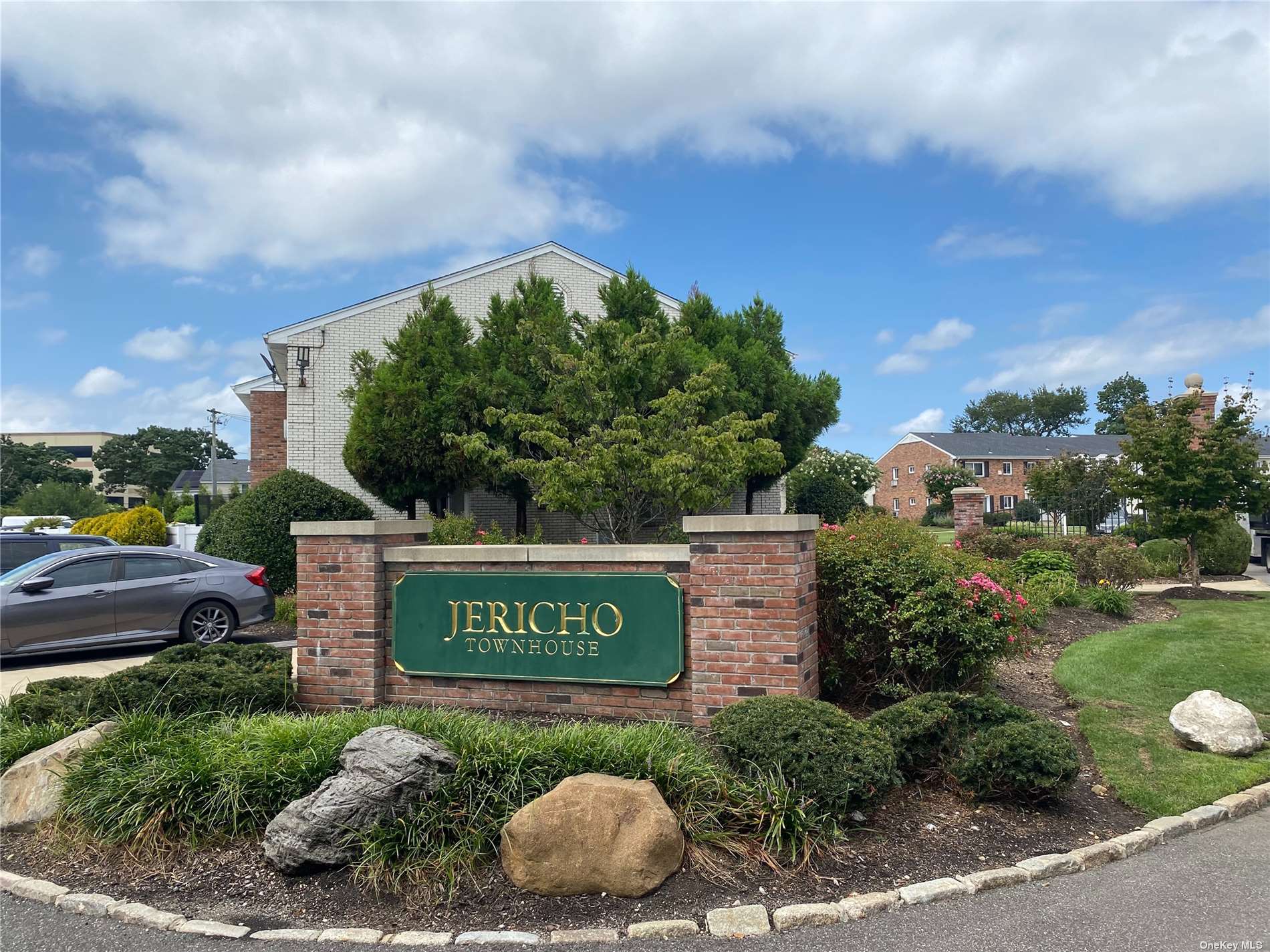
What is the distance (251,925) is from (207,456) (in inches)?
3421

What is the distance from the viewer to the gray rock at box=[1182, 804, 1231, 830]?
4.94 meters

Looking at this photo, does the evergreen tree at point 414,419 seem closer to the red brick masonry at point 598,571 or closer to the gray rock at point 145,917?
the red brick masonry at point 598,571

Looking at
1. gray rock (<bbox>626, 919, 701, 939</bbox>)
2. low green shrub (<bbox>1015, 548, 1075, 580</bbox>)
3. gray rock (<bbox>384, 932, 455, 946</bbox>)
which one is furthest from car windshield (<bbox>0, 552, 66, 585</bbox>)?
low green shrub (<bbox>1015, 548, 1075, 580</bbox>)

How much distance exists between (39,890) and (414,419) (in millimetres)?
12118

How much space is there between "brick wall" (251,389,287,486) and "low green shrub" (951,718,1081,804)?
72.4ft

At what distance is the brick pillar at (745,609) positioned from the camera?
5.57 metres

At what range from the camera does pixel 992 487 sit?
57812 mm

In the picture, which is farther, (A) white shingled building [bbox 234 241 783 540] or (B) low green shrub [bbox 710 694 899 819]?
(A) white shingled building [bbox 234 241 783 540]

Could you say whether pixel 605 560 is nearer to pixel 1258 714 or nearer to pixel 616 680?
pixel 616 680

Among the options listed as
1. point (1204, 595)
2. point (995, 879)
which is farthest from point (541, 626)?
point (1204, 595)

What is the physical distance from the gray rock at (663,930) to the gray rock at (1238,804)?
138 inches

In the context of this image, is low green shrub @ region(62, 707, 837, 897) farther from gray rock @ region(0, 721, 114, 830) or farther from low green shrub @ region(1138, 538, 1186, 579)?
low green shrub @ region(1138, 538, 1186, 579)

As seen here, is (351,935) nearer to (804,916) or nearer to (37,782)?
(804,916)

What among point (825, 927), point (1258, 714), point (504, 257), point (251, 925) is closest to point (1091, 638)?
point (1258, 714)
